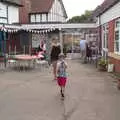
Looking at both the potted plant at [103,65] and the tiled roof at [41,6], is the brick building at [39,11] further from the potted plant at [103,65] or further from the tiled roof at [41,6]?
the potted plant at [103,65]

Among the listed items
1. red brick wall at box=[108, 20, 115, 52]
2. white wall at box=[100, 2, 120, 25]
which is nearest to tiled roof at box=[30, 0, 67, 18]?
white wall at box=[100, 2, 120, 25]

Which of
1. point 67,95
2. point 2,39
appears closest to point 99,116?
point 67,95

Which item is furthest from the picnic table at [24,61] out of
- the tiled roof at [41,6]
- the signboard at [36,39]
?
the tiled roof at [41,6]

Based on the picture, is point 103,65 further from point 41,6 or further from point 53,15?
point 53,15

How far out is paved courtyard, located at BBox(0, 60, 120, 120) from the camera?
9.40m

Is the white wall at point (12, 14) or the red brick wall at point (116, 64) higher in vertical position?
the white wall at point (12, 14)

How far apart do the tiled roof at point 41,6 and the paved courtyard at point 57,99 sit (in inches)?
1456

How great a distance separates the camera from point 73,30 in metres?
35.2

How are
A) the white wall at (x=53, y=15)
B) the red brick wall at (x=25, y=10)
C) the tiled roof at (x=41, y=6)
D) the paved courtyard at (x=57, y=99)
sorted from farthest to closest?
the tiled roof at (x=41, y=6), the white wall at (x=53, y=15), the red brick wall at (x=25, y=10), the paved courtyard at (x=57, y=99)

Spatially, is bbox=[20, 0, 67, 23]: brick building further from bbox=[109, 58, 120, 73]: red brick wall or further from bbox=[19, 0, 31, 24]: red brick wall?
bbox=[109, 58, 120, 73]: red brick wall

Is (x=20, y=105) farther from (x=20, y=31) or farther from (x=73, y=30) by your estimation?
(x=73, y=30)

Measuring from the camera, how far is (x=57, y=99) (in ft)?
38.1

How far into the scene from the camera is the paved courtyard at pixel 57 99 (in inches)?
370

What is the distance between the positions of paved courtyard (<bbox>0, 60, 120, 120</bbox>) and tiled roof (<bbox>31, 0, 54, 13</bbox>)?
37.0 metres
